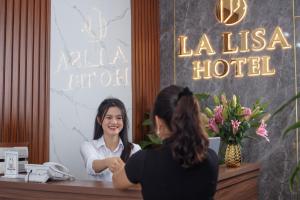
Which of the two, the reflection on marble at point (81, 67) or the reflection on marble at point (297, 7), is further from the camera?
the reflection on marble at point (297, 7)

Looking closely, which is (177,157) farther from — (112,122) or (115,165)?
(112,122)

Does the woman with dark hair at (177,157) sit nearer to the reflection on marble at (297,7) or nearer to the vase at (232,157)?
the vase at (232,157)

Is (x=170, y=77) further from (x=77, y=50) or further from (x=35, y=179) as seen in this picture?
(x=35, y=179)

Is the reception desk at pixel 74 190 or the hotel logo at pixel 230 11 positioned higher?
the hotel logo at pixel 230 11

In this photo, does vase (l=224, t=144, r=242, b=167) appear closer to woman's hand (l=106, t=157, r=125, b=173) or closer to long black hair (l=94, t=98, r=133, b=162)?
long black hair (l=94, t=98, r=133, b=162)

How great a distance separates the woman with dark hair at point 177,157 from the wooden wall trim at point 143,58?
2.91 m

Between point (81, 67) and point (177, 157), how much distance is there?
2.36m

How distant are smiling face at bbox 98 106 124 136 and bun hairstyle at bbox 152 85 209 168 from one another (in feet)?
4.50

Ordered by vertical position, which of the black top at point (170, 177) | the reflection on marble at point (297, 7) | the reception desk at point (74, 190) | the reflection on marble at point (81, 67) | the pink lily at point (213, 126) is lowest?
the reception desk at point (74, 190)

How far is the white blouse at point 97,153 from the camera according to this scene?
2682 mm

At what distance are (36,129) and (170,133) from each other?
183cm

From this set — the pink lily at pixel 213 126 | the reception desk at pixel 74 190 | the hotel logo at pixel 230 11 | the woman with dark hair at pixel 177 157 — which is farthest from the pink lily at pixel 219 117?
the woman with dark hair at pixel 177 157

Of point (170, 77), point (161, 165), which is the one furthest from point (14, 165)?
point (170, 77)

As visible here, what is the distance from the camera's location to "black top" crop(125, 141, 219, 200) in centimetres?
138
